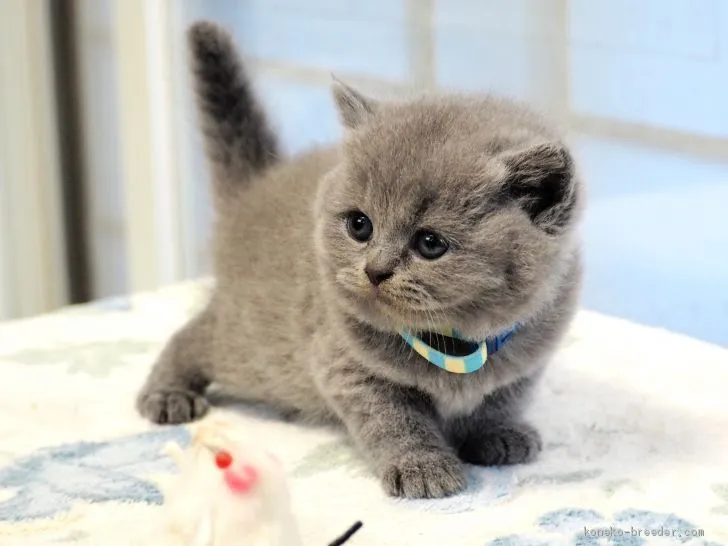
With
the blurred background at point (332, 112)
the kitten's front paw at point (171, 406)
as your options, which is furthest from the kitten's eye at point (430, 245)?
the kitten's front paw at point (171, 406)

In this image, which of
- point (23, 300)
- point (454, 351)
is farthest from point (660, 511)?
point (23, 300)

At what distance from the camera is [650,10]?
161cm

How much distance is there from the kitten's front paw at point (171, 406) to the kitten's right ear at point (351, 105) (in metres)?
0.44

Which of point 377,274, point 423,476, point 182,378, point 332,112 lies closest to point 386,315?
point 377,274

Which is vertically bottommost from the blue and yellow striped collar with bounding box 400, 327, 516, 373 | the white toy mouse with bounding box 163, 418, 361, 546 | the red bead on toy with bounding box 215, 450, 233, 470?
the white toy mouse with bounding box 163, 418, 361, 546

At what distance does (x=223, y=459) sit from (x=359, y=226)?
1.20 feet

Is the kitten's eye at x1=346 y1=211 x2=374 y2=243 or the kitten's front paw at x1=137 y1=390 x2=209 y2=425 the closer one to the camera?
the kitten's eye at x1=346 y1=211 x2=374 y2=243

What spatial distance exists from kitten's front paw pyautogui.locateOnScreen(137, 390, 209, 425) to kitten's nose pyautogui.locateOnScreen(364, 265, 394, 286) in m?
0.44

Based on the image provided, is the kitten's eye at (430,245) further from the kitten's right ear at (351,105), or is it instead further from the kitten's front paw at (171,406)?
the kitten's front paw at (171,406)

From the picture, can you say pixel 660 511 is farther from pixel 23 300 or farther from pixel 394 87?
pixel 23 300

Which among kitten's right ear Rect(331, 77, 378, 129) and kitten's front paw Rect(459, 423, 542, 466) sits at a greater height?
kitten's right ear Rect(331, 77, 378, 129)

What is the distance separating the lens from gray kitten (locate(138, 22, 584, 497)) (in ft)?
3.30

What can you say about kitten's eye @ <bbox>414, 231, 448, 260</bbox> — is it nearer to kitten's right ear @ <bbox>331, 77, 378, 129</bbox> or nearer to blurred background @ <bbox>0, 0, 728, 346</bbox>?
kitten's right ear @ <bbox>331, 77, 378, 129</bbox>

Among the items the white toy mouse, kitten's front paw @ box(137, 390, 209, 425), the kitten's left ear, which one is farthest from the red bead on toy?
kitten's front paw @ box(137, 390, 209, 425)
